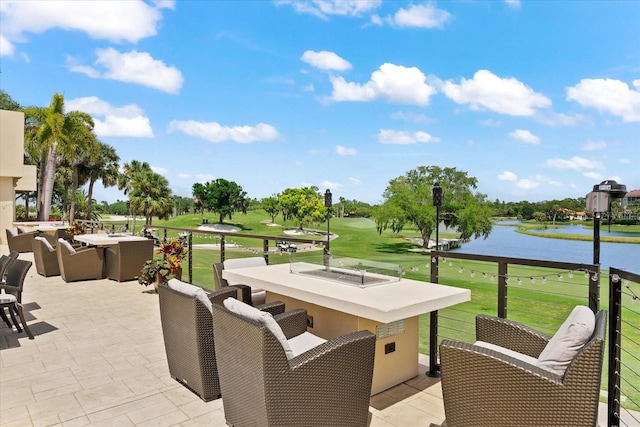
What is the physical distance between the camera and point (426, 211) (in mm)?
37781

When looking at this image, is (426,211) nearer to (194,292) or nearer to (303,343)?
(303,343)

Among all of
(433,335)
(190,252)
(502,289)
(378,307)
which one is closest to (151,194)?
(190,252)

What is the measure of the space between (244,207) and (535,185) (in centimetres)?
4221

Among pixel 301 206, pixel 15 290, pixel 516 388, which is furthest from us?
pixel 301 206

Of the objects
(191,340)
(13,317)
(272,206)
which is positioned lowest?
(13,317)

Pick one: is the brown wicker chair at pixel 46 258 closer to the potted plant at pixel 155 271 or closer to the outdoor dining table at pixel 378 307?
the potted plant at pixel 155 271

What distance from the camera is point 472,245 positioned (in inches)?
1737

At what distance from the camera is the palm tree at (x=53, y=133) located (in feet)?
68.4

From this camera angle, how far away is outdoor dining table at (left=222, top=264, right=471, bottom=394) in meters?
2.54

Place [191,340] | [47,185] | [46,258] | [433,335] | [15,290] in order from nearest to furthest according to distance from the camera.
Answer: [191,340], [433,335], [15,290], [46,258], [47,185]

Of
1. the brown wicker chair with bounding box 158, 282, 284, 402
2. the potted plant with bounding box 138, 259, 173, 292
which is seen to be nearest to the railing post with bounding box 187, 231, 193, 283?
the potted plant with bounding box 138, 259, 173, 292

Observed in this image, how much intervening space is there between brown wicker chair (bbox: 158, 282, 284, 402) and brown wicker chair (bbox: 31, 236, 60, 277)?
21.5ft

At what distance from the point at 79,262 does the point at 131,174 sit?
35.9 m

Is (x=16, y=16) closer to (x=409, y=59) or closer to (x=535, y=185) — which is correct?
(x=409, y=59)
